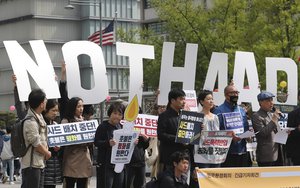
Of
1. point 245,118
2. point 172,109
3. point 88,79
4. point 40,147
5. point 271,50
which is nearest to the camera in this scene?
point 40,147

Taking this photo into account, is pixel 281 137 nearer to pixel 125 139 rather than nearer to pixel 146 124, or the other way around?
pixel 146 124

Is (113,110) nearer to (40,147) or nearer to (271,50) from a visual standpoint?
(40,147)

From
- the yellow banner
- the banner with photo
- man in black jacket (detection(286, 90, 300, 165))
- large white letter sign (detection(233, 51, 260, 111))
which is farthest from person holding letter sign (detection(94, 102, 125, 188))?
large white letter sign (detection(233, 51, 260, 111))

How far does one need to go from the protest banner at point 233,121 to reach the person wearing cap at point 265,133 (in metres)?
0.39

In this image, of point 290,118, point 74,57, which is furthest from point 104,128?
point 290,118

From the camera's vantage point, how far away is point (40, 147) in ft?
32.3

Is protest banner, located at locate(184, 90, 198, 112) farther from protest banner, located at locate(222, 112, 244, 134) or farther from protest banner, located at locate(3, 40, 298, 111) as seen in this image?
protest banner, located at locate(222, 112, 244, 134)

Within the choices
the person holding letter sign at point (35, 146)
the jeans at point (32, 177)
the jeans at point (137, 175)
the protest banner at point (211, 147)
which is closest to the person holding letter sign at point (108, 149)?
the jeans at point (137, 175)

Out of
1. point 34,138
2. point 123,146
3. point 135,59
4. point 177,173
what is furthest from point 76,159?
point 135,59

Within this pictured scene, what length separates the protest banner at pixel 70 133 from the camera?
11234 millimetres

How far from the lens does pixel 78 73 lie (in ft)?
42.4

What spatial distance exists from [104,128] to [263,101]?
263 centimetres

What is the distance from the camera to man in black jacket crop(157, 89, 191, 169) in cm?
1095

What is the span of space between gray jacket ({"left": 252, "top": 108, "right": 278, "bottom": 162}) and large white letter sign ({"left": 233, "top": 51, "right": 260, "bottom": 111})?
7.87 feet
